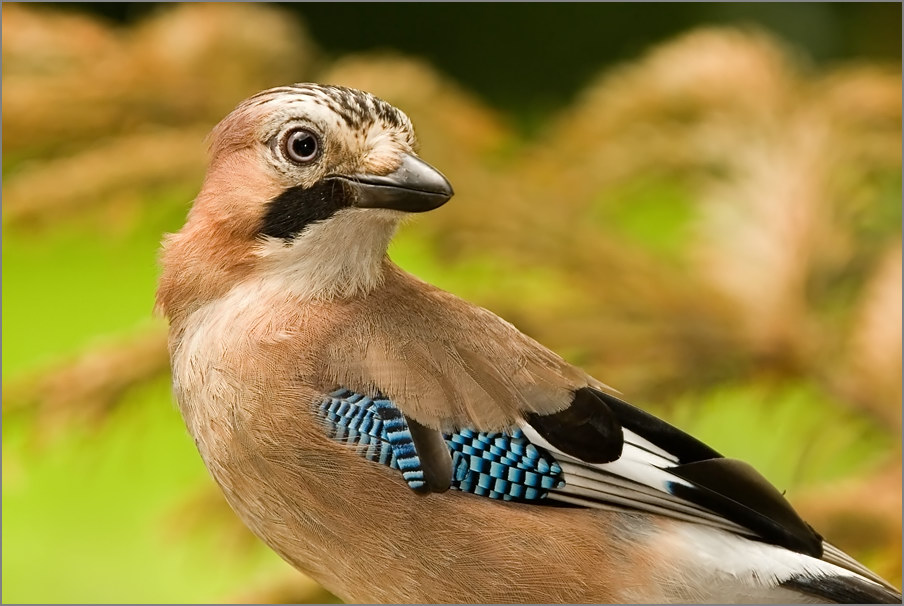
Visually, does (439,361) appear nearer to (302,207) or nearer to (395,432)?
(395,432)

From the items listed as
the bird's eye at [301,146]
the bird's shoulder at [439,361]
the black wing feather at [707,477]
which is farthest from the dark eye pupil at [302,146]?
Answer: the black wing feather at [707,477]

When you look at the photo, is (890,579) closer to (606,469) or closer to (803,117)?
(606,469)

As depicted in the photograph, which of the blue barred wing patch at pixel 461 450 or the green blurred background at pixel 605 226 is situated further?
the green blurred background at pixel 605 226

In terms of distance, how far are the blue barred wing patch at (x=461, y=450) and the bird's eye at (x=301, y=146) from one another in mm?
258

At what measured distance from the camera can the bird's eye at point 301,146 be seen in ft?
3.61

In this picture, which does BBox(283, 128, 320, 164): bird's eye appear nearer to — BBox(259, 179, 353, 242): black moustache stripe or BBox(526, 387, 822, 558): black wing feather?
BBox(259, 179, 353, 242): black moustache stripe

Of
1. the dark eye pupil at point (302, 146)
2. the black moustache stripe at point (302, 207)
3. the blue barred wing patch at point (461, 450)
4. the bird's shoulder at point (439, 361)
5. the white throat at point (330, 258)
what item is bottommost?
the blue barred wing patch at point (461, 450)

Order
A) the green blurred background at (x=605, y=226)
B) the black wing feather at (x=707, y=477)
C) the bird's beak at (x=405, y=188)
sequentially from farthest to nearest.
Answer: the green blurred background at (x=605, y=226)
the black wing feather at (x=707, y=477)
the bird's beak at (x=405, y=188)

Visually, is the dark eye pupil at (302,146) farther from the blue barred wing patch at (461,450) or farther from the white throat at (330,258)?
the blue barred wing patch at (461,450)

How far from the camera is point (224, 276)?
3.92 feet

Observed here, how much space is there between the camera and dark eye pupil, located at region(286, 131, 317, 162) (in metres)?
1.10

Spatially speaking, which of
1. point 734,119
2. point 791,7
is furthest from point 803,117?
point 791,7

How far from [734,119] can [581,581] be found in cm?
186

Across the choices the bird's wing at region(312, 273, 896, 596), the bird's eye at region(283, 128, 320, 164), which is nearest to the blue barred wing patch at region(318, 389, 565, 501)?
the bird's wing at region(312, 273, 896, 596)
